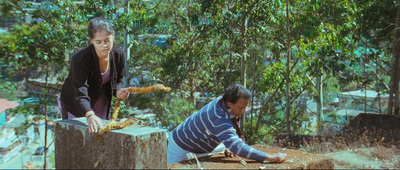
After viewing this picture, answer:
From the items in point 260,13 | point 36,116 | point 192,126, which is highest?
point 260,13

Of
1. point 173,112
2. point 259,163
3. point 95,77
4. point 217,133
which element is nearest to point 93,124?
point 95,77

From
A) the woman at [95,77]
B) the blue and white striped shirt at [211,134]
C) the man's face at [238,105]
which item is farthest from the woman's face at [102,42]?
the man's face at [238,105]

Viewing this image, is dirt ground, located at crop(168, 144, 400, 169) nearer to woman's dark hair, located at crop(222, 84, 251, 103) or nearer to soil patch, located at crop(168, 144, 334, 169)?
soil patch, located at crop(168, 144, 334, 169)

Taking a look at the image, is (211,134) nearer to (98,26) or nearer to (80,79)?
(80,79)

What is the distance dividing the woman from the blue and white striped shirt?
0.62 metres

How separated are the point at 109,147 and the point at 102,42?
→ 2.62 ft

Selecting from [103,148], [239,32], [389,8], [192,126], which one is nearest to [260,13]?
[239,32]

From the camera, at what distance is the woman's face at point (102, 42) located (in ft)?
9.76

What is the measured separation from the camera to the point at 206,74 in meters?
11.5

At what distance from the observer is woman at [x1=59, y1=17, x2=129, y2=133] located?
2.88m

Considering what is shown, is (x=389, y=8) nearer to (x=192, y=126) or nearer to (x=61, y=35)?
(x=192, y=126)

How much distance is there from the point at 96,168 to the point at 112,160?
17cm

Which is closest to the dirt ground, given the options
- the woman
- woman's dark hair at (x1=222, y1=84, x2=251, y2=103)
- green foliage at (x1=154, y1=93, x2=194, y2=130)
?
woman's dark hair at (x1=222, y1=84, x2=251, y2=103)

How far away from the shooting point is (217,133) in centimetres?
317
